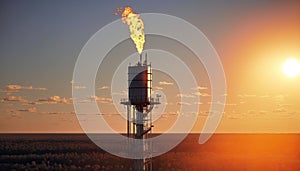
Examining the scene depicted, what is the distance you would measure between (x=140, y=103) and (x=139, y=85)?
1.65 metres

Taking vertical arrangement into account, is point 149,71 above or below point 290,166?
above

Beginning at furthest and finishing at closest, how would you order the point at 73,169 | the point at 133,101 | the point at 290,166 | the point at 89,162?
the point at 89,162, the point at 290,166, the point at 73,169, the point at 133,101

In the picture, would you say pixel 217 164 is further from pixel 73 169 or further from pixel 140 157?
pixel 140 157

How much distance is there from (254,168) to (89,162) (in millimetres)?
32847

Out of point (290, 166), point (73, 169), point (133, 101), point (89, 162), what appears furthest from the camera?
point (89, 162)

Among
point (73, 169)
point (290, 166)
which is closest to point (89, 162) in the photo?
point (73, 169)

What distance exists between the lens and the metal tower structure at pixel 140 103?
44531 mm

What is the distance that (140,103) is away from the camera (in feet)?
146

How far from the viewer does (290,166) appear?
9181cm

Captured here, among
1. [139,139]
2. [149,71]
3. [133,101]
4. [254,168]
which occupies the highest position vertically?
[149,71]

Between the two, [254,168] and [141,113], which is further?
[254,168]

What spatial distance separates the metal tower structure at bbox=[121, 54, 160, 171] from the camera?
44531 millimetres

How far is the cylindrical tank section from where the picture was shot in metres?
44.5

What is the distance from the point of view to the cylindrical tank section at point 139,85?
44.5 metres
